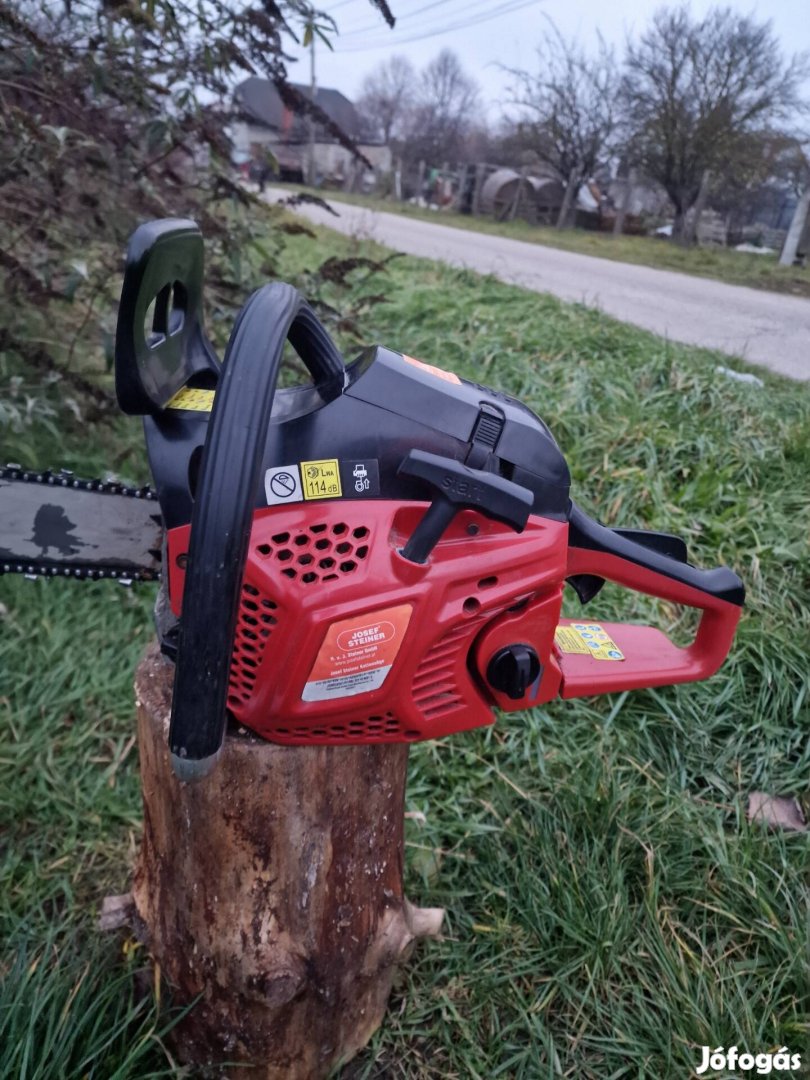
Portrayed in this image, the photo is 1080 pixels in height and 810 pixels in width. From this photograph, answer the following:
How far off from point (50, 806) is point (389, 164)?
84.8 ft

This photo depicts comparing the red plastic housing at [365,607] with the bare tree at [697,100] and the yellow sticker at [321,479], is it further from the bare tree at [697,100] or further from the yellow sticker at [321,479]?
the bare tree at [697,100]

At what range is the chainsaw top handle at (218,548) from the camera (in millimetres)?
647

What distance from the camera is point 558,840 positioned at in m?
1.59

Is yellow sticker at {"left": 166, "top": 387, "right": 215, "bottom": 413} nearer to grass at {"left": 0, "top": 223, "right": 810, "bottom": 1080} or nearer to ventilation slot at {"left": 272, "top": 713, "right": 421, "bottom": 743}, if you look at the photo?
ventilation slot at {"left": 272, "top": 713, "right": 421, "bottom": 743}

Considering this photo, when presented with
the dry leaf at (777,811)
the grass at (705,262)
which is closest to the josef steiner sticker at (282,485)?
the dry leaf at (777,811)

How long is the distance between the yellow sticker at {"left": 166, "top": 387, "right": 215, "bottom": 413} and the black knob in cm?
47

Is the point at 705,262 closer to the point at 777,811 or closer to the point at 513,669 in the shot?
the point at 777,811

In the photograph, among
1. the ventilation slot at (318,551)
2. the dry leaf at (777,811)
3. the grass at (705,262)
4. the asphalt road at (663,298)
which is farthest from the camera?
the grass at (705,262)

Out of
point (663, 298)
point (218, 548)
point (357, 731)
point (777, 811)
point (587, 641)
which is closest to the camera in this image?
point (218, 548)

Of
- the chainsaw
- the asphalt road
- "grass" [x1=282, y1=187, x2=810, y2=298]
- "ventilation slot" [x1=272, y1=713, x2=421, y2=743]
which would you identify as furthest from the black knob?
"grass" [x1=282, y1=187, x2=810, y2=298]

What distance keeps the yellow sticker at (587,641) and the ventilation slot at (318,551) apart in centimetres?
47

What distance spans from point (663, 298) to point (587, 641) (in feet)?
18.0

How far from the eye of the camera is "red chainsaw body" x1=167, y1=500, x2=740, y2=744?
2.78ft

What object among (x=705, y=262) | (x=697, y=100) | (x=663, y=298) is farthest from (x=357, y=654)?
(x=697, y=100)
